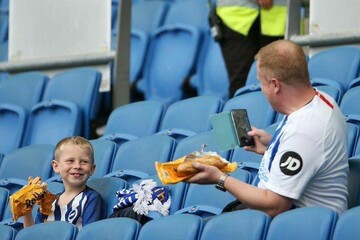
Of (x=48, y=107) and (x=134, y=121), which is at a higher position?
(x=134, y=121)

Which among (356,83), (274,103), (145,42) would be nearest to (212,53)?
(145,42)

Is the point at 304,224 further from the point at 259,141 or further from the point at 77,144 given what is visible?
the point at 77,144

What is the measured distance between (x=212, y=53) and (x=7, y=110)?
4.54 feet

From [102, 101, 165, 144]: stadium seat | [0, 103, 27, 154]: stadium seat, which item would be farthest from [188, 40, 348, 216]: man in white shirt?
[0, 103, 27, 154]: stadium seat

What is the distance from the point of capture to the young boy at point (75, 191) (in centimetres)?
527

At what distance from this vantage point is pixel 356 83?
5.71m

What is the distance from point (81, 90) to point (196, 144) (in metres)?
1.76

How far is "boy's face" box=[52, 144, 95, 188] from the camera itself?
17.5ft

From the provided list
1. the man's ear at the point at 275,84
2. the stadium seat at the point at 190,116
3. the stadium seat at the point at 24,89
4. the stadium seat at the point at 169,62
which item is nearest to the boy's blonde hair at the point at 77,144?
the stadium seat at the point at 190,116

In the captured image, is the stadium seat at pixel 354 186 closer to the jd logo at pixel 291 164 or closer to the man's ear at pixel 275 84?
the jd logo at pixel 291 164

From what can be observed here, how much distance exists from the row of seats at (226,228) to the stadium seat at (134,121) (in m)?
1.48

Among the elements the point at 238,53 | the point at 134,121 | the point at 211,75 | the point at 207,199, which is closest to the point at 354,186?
the point at 207,199

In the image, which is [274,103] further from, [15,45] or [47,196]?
[15,45]

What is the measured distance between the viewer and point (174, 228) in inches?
174
